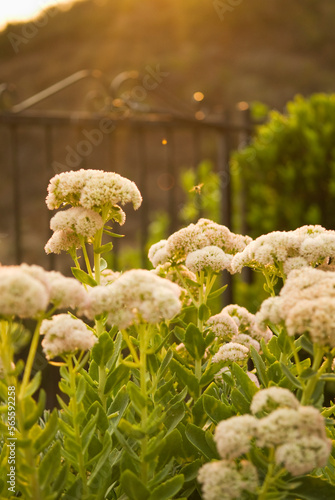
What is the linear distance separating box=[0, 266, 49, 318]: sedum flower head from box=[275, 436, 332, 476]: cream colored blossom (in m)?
0.40

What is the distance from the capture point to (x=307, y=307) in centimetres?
88

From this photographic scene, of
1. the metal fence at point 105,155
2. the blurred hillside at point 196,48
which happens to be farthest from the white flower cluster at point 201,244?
the blurred hillside at point 196,48

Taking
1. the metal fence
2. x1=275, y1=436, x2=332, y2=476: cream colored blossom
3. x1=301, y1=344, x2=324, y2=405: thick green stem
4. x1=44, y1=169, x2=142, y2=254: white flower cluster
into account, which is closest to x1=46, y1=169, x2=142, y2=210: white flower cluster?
x1=44, y1=169, x2=142, y2=254: white flower cluster

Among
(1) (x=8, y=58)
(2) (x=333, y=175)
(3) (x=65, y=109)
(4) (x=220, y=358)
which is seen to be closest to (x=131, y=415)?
(4) (x=220, y=358)

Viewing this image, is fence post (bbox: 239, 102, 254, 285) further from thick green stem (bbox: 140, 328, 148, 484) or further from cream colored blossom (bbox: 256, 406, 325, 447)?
cream colored blossom (bbox: 256, 406, 325, 447)

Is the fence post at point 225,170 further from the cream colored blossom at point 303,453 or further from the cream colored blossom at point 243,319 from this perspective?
the cream colored blossom at point 303,453

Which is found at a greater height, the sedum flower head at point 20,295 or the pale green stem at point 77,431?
Result: the sedum flower head at point 20,295

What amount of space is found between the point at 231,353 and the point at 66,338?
460mm

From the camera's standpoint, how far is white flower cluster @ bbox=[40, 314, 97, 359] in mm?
966

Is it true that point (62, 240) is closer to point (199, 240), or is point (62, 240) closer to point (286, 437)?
point (199, 240)

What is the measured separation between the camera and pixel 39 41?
39.1ft

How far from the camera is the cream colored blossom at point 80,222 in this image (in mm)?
1223

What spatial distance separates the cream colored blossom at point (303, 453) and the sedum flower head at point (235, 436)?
48 mm

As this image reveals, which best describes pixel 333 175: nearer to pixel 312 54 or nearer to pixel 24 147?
pixel 24 147
